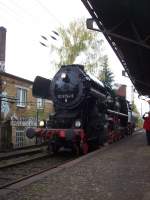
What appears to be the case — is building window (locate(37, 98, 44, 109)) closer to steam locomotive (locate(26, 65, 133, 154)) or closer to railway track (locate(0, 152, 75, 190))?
steam locomotive (locate(26, 65, 133, 154))

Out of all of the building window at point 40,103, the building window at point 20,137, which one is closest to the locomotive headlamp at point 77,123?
the building window at point 20,137

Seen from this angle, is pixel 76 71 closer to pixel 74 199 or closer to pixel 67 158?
pixel 67 158

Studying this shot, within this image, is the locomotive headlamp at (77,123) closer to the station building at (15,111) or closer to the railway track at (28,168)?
the railway track at (28,168)

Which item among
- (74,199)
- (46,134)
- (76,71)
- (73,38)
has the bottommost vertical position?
(74,199)

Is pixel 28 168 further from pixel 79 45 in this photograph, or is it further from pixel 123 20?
pixel 79 45

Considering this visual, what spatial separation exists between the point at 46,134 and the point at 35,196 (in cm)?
897

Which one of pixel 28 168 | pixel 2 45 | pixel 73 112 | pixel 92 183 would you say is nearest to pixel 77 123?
pixel 73 112

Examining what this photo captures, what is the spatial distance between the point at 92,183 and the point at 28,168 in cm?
493

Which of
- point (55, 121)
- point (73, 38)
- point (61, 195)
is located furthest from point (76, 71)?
point (73, 38)

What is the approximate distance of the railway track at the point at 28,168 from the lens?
1102 centimetres

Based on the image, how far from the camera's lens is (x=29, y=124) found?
1086 inches

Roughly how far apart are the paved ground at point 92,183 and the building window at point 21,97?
50.4ft

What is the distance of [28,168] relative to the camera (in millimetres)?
13836

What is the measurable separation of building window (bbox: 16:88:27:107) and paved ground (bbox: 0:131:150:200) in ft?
50.4
